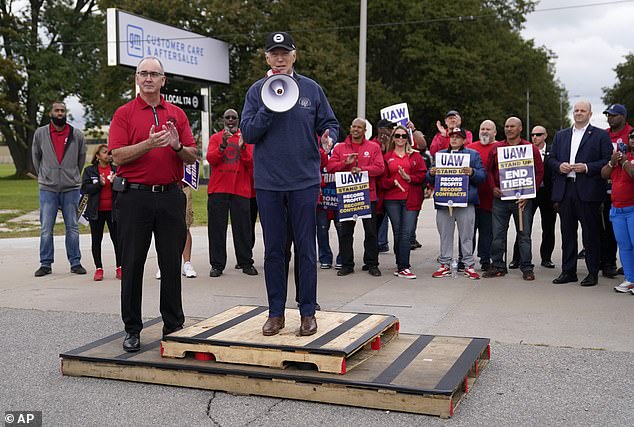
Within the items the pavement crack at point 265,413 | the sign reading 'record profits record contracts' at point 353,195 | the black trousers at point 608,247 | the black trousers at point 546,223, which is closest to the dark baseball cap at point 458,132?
the sign reading 'record profits record contracts' at point 353,195

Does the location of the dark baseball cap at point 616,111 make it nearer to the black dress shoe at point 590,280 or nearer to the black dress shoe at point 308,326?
the black dress shoe at point 590,280

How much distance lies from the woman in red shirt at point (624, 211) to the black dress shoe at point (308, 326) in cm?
469

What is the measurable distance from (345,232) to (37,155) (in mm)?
4449

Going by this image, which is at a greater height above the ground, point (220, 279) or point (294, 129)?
point (294, 129)

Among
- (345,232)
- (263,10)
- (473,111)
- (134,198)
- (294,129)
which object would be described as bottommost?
(345,232)

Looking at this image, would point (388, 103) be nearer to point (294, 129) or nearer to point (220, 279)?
point (220, 279)

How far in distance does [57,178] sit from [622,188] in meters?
7.37

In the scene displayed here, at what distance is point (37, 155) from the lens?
33.4ft

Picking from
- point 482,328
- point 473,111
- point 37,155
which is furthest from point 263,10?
point 482,328

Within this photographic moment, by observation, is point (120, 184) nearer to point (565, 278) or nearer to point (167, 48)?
point (565, 278)

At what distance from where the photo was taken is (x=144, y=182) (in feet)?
18.5

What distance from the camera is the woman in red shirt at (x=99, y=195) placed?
9.59 metres

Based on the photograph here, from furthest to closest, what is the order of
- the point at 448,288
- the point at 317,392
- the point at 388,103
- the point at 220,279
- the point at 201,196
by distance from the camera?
the point at 388,103 → the point at 201,196 → the point at 220,279 → the point at 448,288 → the point at 317,392

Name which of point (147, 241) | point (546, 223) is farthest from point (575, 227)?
point (147, 241)
